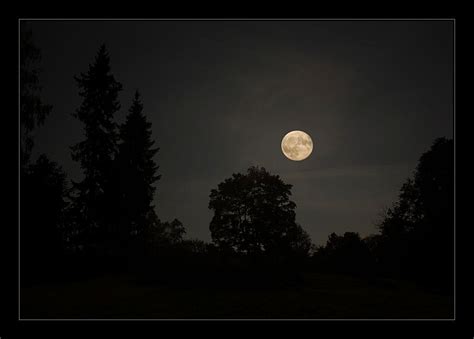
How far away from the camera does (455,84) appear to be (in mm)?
7574

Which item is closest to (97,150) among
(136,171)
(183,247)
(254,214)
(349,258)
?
(136,171)

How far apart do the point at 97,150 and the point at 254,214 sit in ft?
36.6

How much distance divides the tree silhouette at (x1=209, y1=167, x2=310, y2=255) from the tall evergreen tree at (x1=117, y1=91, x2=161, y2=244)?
5.28 m

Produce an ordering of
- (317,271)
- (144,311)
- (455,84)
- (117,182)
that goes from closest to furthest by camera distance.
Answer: (455,84) → (144,311) → (117,182) → (317,271)

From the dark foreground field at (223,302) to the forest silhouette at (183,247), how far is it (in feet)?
0.29

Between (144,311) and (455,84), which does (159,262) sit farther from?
(455,84)

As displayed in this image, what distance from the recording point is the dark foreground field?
12.5 metres

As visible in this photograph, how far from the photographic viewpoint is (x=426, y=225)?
19016mm

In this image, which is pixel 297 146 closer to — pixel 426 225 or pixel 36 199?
pixel 426 225

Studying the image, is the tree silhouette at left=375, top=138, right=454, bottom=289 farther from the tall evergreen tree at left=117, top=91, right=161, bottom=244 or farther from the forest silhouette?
the tall evergreen tree at left=117, top=91, right=161, bottom=244

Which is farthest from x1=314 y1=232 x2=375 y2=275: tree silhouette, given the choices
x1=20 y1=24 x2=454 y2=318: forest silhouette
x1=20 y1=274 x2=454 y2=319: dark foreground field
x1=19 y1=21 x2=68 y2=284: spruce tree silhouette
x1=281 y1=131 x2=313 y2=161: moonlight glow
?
x1=19 y1=21 x2=68 y2=284: spruce tree silhouette

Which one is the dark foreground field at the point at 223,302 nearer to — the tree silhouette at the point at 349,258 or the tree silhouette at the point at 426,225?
the tree silhouette at the point at 426,225

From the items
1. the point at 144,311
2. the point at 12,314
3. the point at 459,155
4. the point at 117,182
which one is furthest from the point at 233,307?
the point at 117,182

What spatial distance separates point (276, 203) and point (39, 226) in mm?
13815
